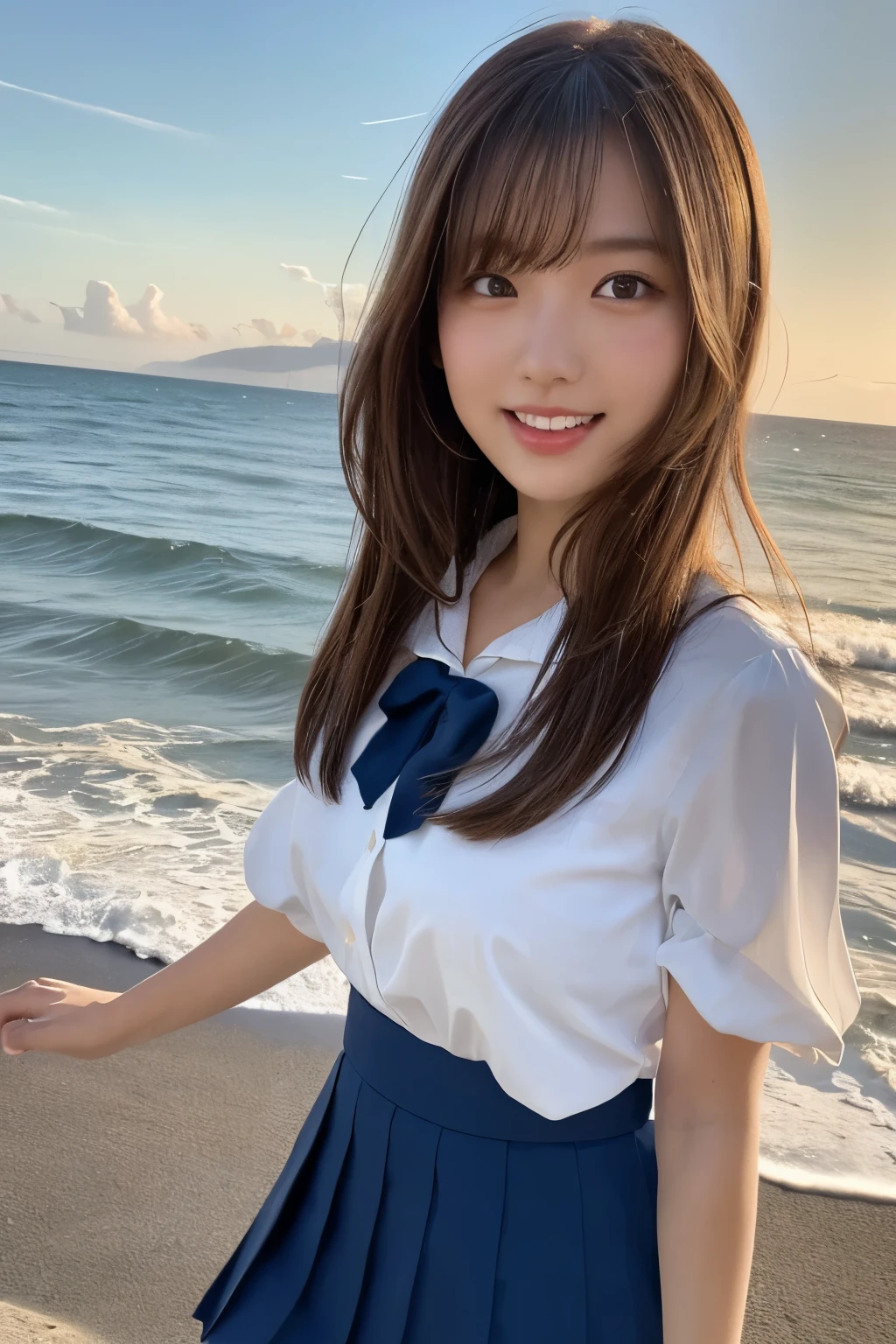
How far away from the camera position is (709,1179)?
3.10 ft

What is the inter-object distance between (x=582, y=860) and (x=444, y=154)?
677 mm

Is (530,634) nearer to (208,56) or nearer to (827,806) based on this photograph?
(827,806)

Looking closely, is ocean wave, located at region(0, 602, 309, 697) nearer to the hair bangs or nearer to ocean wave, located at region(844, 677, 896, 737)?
ocean wave, located at region(844, 677, 896, 737)

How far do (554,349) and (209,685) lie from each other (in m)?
7.92

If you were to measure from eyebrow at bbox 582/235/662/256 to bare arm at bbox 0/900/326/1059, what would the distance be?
33.0 inches

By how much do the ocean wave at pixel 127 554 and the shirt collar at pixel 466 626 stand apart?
10.8 meters

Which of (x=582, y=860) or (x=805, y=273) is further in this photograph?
(x=805, y=273)

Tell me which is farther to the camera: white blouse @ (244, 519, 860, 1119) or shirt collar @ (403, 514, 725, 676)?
shirt collar @ (403, 514, 725, 676)

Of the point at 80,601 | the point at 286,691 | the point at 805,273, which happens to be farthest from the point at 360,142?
the point at 286,691

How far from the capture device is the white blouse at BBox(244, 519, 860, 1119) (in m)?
0.91

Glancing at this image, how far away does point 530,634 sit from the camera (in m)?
1.13

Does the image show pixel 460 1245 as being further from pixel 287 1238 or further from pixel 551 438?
pixel 551 438

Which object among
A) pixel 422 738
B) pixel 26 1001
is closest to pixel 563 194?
pixel 422 738

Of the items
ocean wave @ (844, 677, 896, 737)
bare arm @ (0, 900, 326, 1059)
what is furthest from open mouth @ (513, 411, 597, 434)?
ocean wave @ (844, 677, 896, 737)
